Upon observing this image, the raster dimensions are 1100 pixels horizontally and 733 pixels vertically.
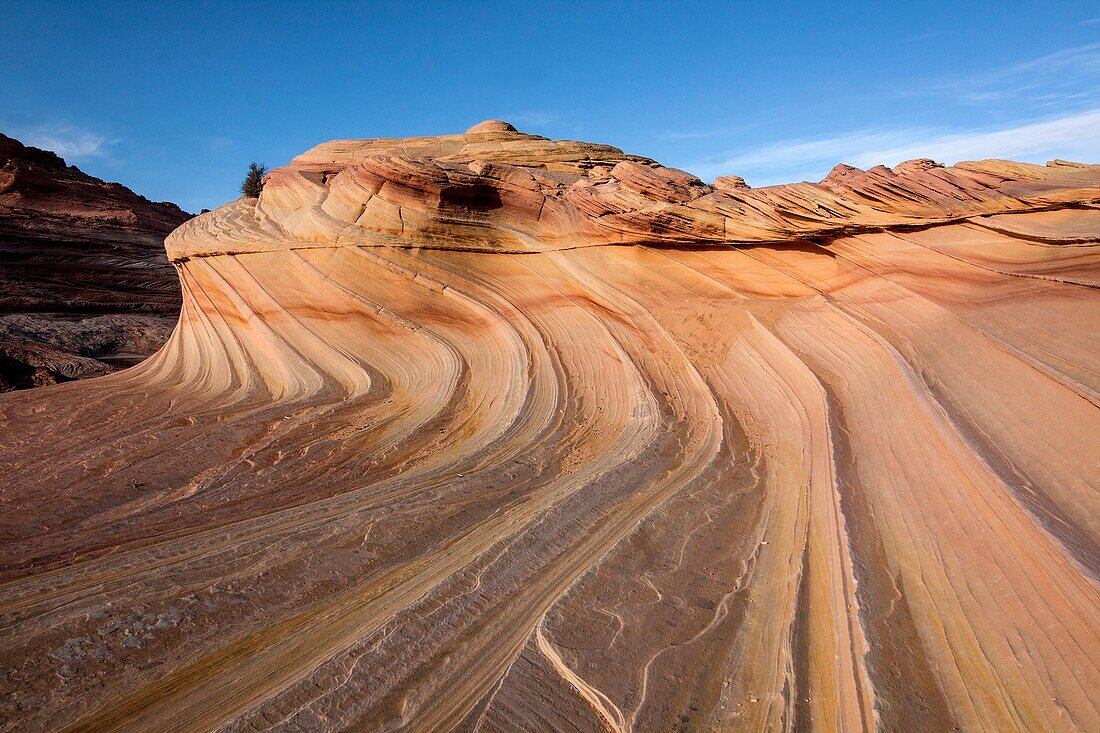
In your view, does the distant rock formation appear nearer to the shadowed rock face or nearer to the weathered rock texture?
the shadowed rock face

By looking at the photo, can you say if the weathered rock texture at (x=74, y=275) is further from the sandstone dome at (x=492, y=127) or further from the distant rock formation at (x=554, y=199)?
the sandstone dome at (x=492, y=127)

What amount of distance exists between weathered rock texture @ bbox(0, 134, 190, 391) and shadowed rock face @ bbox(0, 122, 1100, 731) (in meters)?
→ 5.55

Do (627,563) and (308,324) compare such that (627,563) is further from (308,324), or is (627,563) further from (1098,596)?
(308,324)

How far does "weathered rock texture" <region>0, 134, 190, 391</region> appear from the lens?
553 inches

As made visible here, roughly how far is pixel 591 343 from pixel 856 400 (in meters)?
3.31

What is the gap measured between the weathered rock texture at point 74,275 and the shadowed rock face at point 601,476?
555 centimetres

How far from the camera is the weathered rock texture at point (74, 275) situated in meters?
14.1

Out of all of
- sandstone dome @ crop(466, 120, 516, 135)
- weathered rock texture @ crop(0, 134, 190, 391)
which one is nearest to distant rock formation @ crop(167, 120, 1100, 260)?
sandstone dome @ crop(466, 120, 516, 135)

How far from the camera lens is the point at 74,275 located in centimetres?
1888

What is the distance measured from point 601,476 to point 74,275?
21.1m

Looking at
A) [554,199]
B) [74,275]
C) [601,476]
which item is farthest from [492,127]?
[74,275]

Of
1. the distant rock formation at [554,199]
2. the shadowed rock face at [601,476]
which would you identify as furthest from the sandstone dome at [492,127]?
the shadowed rock face at [601,476]

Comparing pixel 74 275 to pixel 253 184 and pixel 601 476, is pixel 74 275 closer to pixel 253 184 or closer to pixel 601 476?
pixel 253 184

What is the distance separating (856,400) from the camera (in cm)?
555
